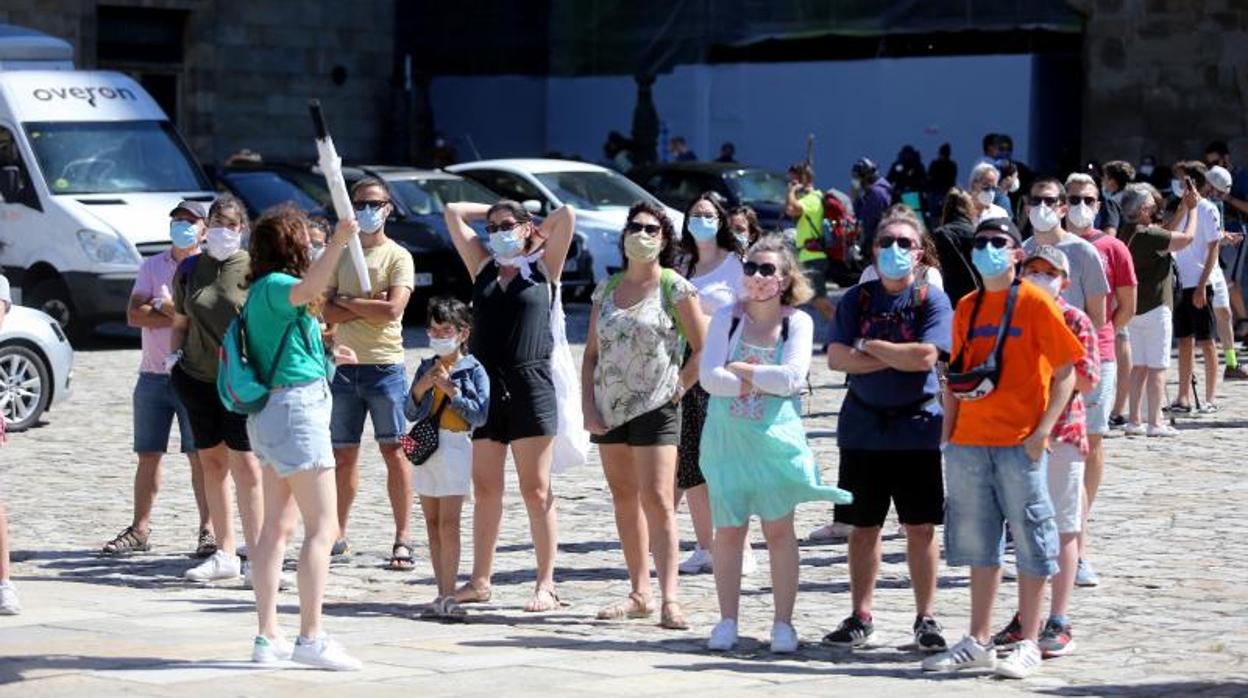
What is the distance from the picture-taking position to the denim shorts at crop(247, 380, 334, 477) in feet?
31.6

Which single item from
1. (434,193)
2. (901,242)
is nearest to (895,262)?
(901,242)

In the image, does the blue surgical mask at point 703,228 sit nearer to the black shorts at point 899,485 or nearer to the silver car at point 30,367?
the black shorts at point 899,485

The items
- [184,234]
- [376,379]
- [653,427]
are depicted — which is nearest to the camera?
[653,427]

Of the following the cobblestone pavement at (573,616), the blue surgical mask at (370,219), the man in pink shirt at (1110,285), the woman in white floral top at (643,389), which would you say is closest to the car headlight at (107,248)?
the cobblestone pavement at (573,616)

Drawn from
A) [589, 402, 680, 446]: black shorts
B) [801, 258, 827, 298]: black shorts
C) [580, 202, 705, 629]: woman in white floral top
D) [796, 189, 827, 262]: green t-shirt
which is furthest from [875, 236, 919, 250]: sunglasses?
[796, 189, 827, 262]: green t-shirt

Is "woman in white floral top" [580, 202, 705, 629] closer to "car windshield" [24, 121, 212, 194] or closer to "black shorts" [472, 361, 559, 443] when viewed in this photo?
"black shorts" [472, 361, 559, 443]

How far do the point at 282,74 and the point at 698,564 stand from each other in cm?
2939

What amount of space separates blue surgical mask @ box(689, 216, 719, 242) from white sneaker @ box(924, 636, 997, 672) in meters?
2.86

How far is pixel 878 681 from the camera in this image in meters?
9.48

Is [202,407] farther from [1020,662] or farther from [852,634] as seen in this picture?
[1020,662]

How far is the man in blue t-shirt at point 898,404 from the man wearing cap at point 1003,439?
32 centimetres

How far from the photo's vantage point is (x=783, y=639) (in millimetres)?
10094

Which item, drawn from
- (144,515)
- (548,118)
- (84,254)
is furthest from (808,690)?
(548,118)

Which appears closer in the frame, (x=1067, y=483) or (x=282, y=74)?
(x=1067, y=483)
